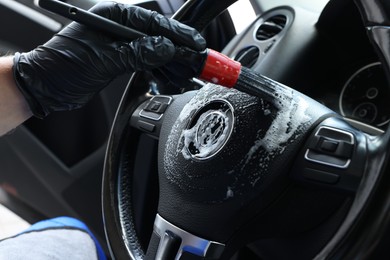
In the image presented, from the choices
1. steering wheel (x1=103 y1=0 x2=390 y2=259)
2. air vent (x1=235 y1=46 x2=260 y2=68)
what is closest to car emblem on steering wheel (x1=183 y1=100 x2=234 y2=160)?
steering wheel (x1=103 y1=0 x2=390 y2=259)

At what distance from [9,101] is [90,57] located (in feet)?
0.64

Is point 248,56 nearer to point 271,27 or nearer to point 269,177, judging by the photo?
point 271,27

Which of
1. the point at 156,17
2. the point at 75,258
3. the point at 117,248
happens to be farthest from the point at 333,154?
the point at 75,258

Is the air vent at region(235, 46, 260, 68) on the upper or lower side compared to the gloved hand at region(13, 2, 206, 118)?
lower

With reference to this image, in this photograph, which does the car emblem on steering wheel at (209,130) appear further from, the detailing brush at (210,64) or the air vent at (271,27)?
the air vent at (271,27)

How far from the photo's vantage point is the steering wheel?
20.5 inches

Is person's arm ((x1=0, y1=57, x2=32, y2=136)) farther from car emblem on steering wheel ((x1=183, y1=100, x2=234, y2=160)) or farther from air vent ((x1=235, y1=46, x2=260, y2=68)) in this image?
air vent ((x1=235, y1=46, x2=260, y2=68))

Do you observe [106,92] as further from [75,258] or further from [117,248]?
[117,248]

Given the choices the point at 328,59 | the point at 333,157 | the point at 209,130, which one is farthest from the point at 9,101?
the point at 328,59

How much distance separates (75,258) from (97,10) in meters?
0.55

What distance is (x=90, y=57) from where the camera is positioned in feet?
2.10

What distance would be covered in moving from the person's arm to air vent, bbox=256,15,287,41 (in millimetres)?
517

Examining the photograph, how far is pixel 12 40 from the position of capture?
1.32 meters

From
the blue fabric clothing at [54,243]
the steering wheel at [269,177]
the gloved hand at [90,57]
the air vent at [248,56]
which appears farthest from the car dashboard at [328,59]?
the blue fabric clothing at [54,243]
